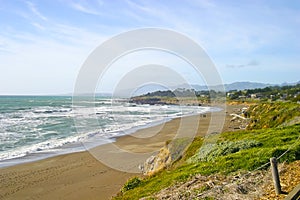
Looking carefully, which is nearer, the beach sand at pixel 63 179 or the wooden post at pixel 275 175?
the wooden post at pixel 275 175

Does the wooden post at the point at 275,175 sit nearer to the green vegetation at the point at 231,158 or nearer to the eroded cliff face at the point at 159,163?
the green vegetation at the point at 231,158

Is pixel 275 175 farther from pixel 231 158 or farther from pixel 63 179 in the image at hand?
pixel 63 179

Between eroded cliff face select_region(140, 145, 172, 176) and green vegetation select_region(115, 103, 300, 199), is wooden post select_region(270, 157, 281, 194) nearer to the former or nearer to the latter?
green vegetation select_region(115, 103, 300, 199)

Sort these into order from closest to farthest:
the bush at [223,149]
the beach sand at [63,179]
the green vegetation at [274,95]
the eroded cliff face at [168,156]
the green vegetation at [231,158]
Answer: the green vegetation at [231,158] < the bush at [223,149] < the eroded cliff face at [168,156] < the beach sand at [63,179] < the green vegetation at [274,95]

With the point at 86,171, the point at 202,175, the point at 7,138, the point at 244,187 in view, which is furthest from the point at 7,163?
the point at 244,187

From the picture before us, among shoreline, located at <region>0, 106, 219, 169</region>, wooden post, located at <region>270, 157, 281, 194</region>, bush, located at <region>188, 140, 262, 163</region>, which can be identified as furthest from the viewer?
shoreline, located at <region>0, 106, 219, 169</region>

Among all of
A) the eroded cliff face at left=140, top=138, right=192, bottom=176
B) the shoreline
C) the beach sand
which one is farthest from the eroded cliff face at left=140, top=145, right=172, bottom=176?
the shoreline

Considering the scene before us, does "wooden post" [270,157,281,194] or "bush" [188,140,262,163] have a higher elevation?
"wooden post" [270,157,281,194]

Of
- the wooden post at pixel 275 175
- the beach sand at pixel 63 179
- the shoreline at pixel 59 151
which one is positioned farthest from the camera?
the shoreline at pixel 59 151

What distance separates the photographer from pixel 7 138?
28125mm

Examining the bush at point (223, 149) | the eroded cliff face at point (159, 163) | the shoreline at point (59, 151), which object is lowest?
the shoreline at point (59, 151)

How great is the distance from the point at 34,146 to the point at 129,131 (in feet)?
39.2

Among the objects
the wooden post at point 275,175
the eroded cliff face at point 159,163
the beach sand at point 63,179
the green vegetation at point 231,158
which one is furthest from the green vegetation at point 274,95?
the wooden post at point 275,175

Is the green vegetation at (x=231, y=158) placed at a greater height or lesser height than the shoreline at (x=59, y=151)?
greater
